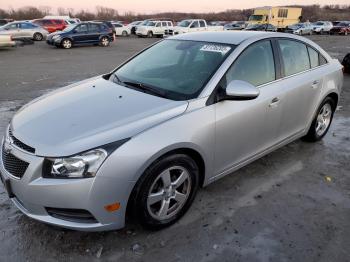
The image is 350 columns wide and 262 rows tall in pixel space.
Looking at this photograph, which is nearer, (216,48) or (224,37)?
(216,48)

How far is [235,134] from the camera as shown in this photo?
3342 millimetres

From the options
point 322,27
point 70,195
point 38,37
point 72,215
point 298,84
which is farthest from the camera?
point 322,27

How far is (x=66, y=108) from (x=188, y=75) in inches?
48.6

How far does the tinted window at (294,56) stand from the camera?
4.03m

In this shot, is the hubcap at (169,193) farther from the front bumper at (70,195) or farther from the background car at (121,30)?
the background car at (121,30)

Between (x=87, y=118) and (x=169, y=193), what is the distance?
97 centimetres

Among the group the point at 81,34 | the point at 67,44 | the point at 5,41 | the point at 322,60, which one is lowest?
the point at 67,44

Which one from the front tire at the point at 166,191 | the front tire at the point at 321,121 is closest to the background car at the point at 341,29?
the front tire at the point at 321,121

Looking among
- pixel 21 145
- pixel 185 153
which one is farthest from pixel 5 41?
pixel 185 153

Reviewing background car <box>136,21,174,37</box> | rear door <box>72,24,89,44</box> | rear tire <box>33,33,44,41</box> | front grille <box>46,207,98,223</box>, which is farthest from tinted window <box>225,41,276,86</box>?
background car <box>136,21,174,37</box>

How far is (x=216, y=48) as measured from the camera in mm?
3588

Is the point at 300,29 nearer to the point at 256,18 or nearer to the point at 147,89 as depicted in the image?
the point at 256,18

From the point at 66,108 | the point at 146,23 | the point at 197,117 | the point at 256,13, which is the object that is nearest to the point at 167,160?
the point at 197,117

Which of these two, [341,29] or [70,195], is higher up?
[70,195]
